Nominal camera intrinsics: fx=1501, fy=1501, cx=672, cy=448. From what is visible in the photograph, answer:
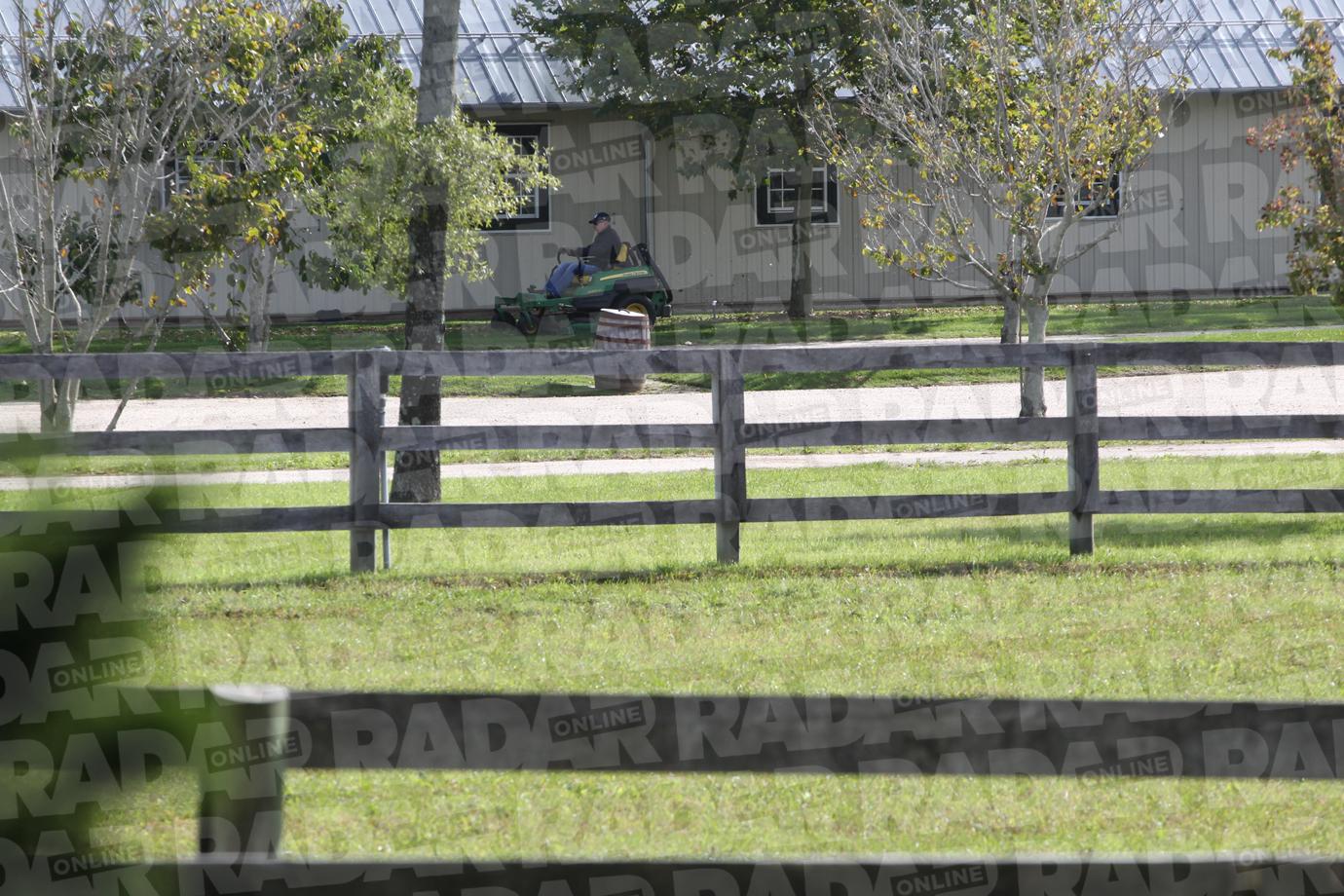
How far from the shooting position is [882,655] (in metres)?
5.98

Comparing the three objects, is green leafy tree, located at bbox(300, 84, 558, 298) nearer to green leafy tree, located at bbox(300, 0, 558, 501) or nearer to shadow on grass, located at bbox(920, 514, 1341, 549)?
green leafy tree, located at bbox(300, 0, 558, 501)

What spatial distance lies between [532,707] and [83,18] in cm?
1267

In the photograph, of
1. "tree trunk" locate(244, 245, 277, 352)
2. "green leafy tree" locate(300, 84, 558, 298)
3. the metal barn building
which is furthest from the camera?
the metal barn building

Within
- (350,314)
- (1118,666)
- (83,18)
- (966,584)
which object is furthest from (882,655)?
(350,314)

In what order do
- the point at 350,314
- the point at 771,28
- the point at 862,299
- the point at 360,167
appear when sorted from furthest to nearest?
the point at 862,299 < the point at 350,314 < the point at 771,28 < the point at 360,167

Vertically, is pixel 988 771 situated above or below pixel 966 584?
above

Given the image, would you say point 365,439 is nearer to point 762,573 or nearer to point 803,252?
point 762,573

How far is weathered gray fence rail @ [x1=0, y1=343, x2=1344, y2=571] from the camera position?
7.97m

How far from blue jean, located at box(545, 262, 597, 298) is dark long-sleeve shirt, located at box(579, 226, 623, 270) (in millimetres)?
332

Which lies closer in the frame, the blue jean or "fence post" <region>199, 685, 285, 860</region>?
"fence post" <region>199, 685, 285, 860</region>

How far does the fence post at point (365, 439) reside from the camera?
8.05 meters

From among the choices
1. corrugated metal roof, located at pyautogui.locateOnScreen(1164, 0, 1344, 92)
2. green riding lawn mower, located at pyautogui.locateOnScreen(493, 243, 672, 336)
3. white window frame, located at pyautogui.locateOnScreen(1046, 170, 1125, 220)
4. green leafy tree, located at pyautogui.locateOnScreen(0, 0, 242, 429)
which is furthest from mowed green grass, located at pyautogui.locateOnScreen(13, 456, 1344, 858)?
corrugated metal roof, located at pyautogui.locateOnScreen(1164, 0, 1344, 92)

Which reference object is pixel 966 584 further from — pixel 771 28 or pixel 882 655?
pixel 771 28

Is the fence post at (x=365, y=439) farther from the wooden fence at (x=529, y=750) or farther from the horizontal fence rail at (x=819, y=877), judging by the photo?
the horizontal fence rail at (x=819, y=877)
